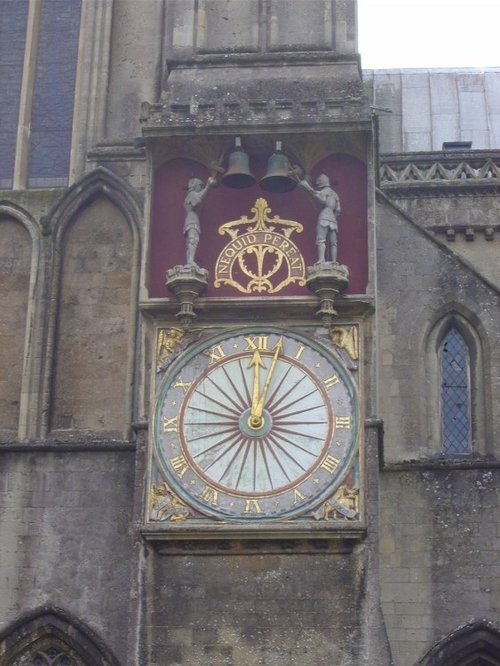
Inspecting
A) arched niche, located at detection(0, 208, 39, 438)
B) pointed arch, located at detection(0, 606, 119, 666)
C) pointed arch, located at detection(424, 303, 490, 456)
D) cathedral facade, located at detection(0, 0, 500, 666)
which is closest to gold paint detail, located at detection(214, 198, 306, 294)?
cathedral facade, located at detection(0, 0, 500, 666)

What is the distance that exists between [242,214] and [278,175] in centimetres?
62

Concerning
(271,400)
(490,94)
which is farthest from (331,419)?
(490,94)

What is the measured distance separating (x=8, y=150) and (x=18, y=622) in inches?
253

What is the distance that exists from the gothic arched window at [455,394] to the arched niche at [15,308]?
4872mm

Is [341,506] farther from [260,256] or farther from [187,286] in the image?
[260,256]

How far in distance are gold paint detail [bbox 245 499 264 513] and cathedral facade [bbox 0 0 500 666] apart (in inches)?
1.1

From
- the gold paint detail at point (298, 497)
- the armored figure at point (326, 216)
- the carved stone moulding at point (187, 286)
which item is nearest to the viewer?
the gold paint detail at point (298, 497)

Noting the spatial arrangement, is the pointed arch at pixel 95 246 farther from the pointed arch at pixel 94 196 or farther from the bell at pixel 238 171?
the bell at pixel 238 171

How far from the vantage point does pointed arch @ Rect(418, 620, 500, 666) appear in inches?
792

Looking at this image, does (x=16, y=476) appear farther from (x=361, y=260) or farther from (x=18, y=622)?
(x=361, y=260)

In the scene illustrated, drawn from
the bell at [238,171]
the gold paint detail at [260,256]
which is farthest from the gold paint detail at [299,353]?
the bell at [238,171]

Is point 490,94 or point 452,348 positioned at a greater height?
point 490,94

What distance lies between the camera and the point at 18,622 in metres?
20.3

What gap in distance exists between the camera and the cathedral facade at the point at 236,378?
19.3 meters
